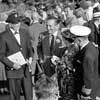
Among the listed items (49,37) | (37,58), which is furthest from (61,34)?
(37,58)

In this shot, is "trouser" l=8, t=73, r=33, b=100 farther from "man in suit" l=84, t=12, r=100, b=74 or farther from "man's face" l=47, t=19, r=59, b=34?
"man in suit" l=84, t=12, r=100, b=74

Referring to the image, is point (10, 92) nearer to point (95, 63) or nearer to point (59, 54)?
point (59, 54)

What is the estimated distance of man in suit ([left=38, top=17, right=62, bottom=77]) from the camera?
24.2 feet

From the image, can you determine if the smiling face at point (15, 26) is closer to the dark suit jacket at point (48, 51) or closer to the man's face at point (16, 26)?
the man's face at point (16, 26)

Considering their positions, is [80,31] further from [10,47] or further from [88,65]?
[10,47]

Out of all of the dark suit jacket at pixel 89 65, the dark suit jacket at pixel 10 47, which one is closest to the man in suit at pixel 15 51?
the dark suit jacket at pixel 10 47

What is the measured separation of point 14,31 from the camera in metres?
6.85

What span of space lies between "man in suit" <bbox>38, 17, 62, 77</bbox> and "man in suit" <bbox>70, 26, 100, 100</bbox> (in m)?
1.77

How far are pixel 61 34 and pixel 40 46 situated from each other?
1.76ft

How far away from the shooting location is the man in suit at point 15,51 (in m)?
6.79

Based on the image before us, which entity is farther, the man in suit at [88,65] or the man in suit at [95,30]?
the man in suit at [95,30]

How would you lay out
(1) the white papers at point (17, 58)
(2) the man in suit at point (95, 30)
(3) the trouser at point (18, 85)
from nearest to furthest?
(1) the white papers at point (17, 58), (3) the trouser at point (18, 85), (2) the man in suit at point (95, 30)

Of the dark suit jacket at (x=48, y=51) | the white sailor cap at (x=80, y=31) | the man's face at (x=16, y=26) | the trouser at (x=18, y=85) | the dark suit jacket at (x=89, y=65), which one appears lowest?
the trouser at (x=18, y=85)

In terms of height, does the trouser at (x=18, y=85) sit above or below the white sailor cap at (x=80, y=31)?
below
